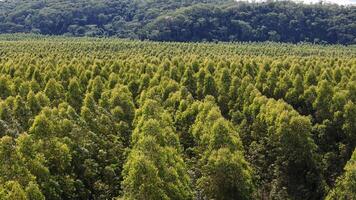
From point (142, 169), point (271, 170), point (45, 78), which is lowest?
point (271, 170)

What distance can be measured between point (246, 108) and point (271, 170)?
33.0ft

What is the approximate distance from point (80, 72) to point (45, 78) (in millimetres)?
7765

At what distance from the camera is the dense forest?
37.5 m

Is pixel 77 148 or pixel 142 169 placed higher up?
pixel 142 169

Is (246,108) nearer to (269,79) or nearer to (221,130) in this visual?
(269,79)

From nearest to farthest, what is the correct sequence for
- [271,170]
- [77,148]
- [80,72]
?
[77,148] < [271,170] < [80,72]

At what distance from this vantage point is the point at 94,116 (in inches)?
2175

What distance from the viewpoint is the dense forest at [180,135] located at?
123 ft

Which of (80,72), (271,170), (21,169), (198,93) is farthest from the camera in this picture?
(80,72)

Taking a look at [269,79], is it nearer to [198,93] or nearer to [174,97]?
[198,93]

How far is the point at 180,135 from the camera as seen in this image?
5703cm

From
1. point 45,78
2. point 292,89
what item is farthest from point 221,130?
point 45,78

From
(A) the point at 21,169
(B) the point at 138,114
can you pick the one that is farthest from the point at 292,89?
(A) the point at 21,169

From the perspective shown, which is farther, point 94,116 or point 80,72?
point 80,72
